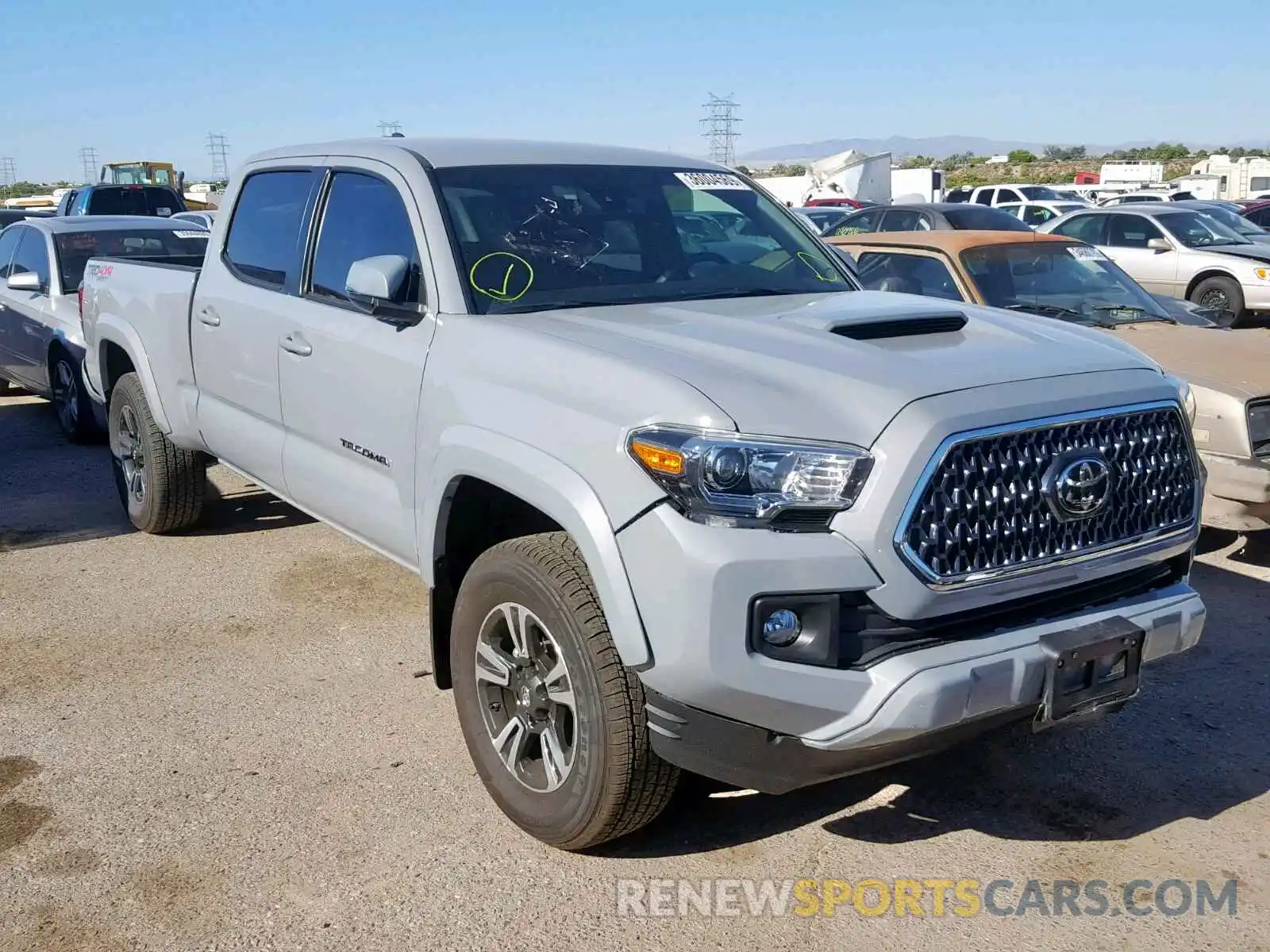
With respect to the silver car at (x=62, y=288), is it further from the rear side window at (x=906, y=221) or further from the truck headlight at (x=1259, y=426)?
the rear side window at (x=906, y=221)

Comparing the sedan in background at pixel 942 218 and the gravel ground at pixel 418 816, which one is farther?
the sedan in background at pixel 942 218

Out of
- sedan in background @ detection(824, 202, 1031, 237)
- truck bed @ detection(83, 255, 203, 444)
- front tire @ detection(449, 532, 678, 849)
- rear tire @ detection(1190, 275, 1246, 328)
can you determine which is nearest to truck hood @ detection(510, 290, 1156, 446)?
front tire @ detection(449, 532, 678, 849)

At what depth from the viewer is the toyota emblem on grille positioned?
2.95 metres

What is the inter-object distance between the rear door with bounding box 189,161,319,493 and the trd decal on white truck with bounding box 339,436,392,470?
0.60 meters

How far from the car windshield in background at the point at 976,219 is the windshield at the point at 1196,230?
3.82m

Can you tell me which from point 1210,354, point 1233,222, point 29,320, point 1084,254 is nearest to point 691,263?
point 1210,354

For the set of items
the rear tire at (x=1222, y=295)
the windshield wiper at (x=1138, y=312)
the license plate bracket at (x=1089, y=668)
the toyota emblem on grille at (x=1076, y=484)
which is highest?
the toyota emblem on grille at (x=1076, y=484)

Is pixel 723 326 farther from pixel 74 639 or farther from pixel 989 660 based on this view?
pixel 74 639

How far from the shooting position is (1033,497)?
9.61 ft

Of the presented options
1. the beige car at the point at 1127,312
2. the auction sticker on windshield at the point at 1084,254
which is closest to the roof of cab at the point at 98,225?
the beige car at the point at 1127,312

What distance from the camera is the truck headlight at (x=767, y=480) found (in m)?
2.75

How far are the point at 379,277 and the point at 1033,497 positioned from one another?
204cm

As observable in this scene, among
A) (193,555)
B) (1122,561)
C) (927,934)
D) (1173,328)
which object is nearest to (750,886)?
(927,934)

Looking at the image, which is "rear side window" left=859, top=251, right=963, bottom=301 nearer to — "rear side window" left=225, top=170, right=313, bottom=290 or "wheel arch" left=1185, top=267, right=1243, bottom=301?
"rear side window" left=225, top=170, right=313, bottom=290
